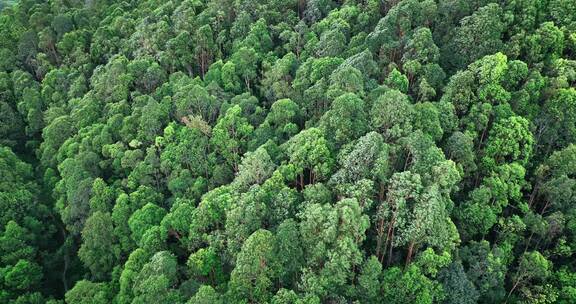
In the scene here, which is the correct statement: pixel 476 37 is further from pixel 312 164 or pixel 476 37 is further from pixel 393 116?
pixel 312 164

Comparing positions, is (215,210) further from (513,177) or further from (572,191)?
(572,191)

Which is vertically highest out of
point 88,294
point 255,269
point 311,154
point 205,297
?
point 311,154

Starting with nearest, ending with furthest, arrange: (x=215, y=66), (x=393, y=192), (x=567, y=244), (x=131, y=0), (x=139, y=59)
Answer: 1. (x=393, y=192)
2. (x=567, y=244)
3. (x=215, y=66)
4. (x=139, y=59)
5. (x=131, y=0)

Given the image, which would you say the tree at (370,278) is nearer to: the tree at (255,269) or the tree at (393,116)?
the tree at (255,269)

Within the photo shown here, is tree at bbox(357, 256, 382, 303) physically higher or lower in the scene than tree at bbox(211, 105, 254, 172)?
lower

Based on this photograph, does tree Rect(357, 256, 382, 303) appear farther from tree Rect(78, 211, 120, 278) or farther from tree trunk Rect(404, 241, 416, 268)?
tree Rect(78, 211, 120, 278)

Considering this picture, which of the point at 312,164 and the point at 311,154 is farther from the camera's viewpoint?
the point at 312,164

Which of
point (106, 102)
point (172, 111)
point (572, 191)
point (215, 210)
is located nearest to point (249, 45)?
point (172, 111)

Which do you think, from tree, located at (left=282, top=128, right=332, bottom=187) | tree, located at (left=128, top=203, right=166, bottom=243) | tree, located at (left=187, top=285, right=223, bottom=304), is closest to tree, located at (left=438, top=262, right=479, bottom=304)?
tree, located at (left=282, top=128, right=332, bottom=187)

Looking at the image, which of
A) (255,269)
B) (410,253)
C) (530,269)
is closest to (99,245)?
(255,269)
